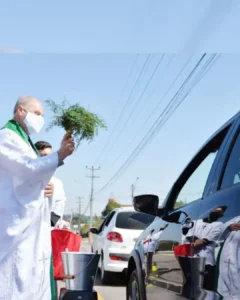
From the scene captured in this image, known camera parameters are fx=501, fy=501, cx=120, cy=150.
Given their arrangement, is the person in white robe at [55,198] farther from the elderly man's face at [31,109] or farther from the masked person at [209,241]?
the masked person at [209,241]

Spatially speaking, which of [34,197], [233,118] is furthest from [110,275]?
[233,118]

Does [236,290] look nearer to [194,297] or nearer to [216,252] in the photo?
[216,252]

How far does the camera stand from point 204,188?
3.18 metres

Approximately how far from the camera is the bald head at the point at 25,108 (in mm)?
3805

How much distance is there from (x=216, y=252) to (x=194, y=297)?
430 mm

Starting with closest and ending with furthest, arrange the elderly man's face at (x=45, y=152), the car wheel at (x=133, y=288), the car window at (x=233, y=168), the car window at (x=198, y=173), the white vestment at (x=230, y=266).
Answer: the white vestment at (x=230, y=266) < the car window at (x=233, y=168) < the car window at (x=198, y=173) < the car wheel at (x=133, y=288) < the elderly man's face at (x=45, y=152)

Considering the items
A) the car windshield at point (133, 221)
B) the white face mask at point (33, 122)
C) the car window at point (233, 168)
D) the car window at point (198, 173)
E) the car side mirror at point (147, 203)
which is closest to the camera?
the car window at point (233, 168)

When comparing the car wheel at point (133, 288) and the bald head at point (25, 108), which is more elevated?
the bald head at point (25, 108)

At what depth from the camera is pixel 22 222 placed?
346cm

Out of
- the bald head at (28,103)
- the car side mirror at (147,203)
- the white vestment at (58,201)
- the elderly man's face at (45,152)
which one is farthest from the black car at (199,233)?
the elderly man's face at (45,152)

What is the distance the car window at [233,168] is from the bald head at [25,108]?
161cm

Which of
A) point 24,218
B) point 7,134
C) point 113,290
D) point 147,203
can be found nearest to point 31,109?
point 7,134

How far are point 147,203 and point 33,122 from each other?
111 cm

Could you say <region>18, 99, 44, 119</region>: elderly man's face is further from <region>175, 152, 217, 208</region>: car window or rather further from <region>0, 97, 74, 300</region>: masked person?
<region>175, 152, 217, 208</region>: car window
